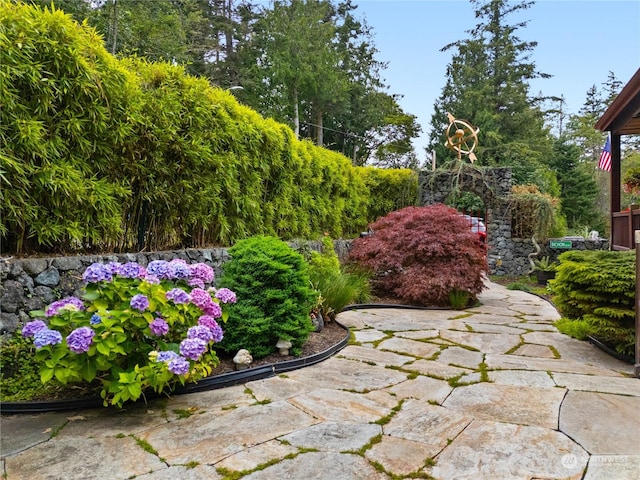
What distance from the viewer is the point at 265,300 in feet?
9.64

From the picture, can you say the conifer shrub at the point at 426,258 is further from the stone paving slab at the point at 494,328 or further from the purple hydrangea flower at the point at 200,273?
the purple hydrangea flower at the point at 200,273

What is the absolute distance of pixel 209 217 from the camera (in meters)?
3.74

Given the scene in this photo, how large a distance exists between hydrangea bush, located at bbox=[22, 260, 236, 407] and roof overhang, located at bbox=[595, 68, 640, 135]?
470cm

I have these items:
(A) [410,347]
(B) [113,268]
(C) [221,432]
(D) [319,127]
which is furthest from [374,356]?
(D) [319,127]

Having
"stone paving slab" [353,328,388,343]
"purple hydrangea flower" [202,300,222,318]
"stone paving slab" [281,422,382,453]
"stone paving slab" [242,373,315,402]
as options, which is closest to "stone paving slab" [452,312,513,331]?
"stone paving slab" [353,328,388,343]

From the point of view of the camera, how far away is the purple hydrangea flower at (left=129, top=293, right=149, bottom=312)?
1999 millimetres

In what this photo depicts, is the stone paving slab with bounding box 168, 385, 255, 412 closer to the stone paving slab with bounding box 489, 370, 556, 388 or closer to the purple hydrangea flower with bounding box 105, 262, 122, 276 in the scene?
the purple hydrangea flower with bounding box 105, 262, 122, 276

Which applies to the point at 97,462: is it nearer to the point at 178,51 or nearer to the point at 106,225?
the point at 106,225

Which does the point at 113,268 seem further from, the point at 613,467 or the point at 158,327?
the point at 613,467

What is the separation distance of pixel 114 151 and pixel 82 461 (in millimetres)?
1990

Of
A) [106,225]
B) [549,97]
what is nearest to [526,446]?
[106,225]

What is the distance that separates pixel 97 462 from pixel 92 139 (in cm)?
197

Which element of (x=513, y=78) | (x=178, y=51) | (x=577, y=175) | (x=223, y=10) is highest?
(x=223, y=10)

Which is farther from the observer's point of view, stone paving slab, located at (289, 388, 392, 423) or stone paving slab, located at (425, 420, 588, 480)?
stone paving slab, located at (289, 388, 392, 423)
